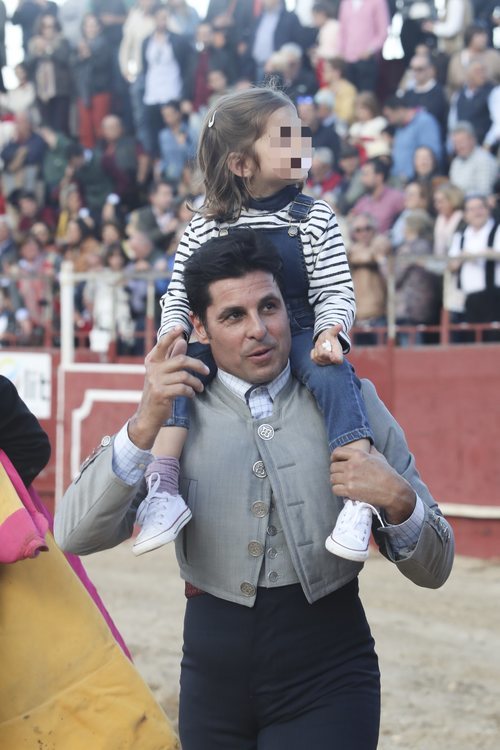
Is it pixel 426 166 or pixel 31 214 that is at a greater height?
pixel 426 166

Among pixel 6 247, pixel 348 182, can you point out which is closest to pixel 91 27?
pixel 6 247

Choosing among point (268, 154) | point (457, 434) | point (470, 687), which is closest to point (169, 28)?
point (457, 434)

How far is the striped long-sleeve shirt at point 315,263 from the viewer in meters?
2.53

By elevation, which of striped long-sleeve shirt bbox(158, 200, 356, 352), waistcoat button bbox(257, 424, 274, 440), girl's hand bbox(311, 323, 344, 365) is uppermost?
striped long-sleeve shirt bbox(158, 200, 356, 352)

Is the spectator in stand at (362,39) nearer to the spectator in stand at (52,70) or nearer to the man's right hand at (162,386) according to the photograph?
the spectator in stand at (52,70)

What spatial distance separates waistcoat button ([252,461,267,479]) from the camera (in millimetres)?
2434

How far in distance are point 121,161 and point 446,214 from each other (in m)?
4.62

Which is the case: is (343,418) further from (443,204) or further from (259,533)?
(443,204)

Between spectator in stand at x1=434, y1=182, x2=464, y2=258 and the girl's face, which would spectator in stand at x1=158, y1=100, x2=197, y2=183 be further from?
the girl's face

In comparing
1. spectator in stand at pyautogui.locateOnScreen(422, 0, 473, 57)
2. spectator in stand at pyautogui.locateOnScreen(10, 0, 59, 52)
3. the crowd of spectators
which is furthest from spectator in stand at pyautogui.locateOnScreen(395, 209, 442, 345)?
spectator in stand at pyautogui.locateOnScreen(10, 0, 59, 52)

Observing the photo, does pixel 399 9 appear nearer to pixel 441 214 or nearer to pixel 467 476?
pixel 441 214

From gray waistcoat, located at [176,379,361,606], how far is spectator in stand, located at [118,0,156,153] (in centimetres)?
957

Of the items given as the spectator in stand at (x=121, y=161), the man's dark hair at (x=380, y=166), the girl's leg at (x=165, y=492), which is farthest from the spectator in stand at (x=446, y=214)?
the girl's leg at (x=165, y=492)

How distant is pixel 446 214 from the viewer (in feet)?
27.1
